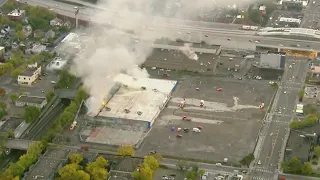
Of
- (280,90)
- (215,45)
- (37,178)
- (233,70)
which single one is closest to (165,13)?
(215,45)

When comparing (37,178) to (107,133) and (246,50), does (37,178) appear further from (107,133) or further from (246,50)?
(246,50)

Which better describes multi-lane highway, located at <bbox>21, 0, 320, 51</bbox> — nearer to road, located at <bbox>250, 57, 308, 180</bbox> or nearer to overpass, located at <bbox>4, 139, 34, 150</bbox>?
road, located at <bbox>250, 57, 308, 180</bbox>

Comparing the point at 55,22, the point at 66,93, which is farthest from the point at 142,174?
the point at 55,22

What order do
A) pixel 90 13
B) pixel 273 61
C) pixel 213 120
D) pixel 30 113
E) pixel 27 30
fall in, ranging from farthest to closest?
pixel 90 13 → pixel 27 30 → pixel 273 61 → pixel 213 120 → pixel 30 113

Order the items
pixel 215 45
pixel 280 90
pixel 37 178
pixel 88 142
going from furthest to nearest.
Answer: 1. pixel 215 45
2. pixel 280 90
3. pixel 88 142
4. pixel 37 178

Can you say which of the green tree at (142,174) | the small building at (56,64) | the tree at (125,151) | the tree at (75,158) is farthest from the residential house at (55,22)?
the green tree at (142,174)

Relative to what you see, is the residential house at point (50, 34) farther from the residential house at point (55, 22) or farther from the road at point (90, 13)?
the road at point (90, 13)

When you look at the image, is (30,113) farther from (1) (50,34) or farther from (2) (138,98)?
(1) (50,34)
